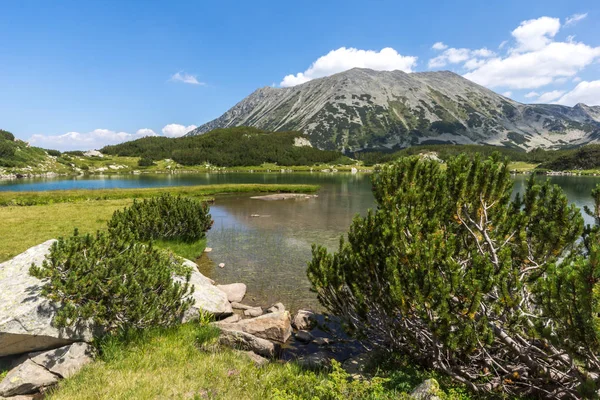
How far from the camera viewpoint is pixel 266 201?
6600 cm

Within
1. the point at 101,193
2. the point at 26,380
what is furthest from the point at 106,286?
the point at 101,193

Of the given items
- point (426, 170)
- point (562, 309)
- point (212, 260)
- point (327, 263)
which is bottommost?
point (212, 260)

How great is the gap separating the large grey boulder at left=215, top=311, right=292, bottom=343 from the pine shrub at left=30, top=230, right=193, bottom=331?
9.17 ft

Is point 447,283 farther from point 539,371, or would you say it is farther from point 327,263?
point 327,263

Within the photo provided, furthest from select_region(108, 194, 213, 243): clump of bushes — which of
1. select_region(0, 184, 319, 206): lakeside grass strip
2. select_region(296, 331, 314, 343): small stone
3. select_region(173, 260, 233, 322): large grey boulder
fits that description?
select_region(0, 184, 319, 206): lakeside grass strip

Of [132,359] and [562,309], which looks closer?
[562,309]

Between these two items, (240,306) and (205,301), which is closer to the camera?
(205,301)

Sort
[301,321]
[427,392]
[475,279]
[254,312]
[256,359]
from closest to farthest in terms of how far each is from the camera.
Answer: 1. [427,392]
2. [475,279]
3. [256,359]
4. [301,321]
5. [254,312]

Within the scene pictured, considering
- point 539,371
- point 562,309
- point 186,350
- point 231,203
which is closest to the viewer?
point 562,309

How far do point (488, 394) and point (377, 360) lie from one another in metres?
3.41

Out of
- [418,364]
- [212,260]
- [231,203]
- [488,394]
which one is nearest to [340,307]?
[418,364]

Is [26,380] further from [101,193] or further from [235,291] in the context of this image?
[101,193]

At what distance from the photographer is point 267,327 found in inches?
538

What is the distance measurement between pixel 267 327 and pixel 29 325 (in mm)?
8270
